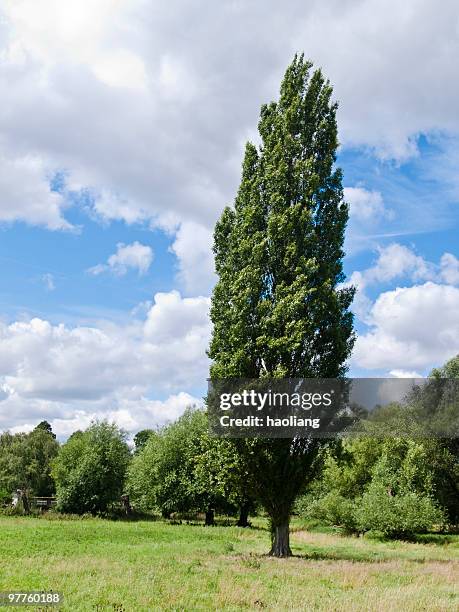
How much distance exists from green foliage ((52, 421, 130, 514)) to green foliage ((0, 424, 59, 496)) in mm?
7976

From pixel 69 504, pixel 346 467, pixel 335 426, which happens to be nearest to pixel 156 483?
pixel 69 504

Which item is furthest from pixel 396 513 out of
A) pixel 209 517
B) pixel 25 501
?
pixel 25 501

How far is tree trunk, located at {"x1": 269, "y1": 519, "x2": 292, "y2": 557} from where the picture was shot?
80.4ft

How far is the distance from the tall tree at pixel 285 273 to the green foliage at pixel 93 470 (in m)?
27.6

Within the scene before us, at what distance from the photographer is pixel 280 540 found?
81.0 feet

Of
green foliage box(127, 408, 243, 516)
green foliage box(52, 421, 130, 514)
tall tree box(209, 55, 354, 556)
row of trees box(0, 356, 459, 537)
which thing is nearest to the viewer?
tall tree box(209, 55, 354, 556)

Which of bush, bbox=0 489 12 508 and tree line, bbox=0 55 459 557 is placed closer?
tree line, bbox=0 55 459 557

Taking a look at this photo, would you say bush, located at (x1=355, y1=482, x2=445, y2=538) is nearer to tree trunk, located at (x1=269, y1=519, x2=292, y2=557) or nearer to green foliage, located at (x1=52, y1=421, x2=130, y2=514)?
tree trunk, located at (x1=269, y1=519, x2=292, y2=557)

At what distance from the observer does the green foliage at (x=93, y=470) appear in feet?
158

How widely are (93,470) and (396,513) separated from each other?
83.0ft

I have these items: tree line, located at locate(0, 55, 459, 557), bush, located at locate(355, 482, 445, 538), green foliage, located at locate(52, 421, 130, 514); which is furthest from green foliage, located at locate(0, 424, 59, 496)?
tree line, located at locate(0, 55, 459, 557)

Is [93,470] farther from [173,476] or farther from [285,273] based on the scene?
[285,273]

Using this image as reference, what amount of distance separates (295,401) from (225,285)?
6242mm

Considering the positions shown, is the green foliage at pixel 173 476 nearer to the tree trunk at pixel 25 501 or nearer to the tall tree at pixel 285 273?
the tree trunk at pixel 25 501
